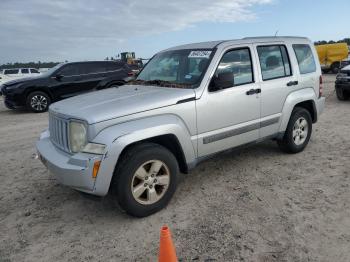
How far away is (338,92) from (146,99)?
913cm

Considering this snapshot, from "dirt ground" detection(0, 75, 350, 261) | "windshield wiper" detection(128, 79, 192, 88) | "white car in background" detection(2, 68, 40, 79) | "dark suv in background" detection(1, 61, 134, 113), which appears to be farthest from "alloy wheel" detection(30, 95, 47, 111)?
"white car in background" detection(2, 68, 40, 79)

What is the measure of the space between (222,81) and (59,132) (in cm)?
198

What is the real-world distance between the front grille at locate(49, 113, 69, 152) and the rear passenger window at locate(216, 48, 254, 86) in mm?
1980

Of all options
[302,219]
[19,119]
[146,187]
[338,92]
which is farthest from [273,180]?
[19,119]

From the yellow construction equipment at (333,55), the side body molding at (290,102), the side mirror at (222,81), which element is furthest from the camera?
the yellow construction equipment at (333,55)

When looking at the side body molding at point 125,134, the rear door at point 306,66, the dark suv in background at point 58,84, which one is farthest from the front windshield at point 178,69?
the dark suv in background at point 58,84

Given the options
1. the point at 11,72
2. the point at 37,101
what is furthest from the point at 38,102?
the point at 11,72

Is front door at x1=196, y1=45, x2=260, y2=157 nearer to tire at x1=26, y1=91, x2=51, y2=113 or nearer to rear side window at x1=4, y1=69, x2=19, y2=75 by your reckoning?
tire at x1=26, y1=91, x2=51, y2=113

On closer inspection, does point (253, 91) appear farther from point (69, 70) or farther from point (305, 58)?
point (69, 70)

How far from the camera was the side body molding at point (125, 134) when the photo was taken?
3414mm

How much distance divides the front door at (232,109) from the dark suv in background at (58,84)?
24.9ft

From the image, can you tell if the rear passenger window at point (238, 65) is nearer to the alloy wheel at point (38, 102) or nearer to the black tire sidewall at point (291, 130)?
the black tire sidewall at point (291, 130)

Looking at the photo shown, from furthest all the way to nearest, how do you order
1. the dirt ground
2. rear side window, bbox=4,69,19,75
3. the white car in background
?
1. rear side window, bbox=4,69,19,75
2. the white car in background
3. the dirt ground

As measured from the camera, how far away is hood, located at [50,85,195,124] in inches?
141
